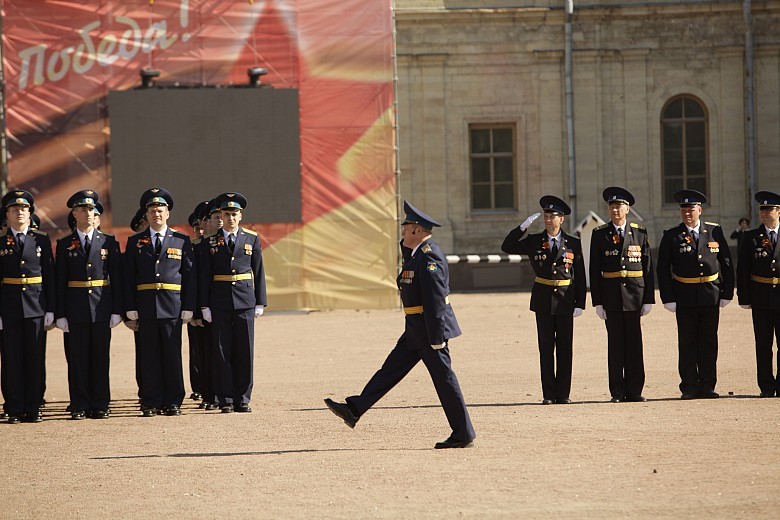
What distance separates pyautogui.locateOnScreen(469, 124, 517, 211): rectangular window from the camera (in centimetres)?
3073

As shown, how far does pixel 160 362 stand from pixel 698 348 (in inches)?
183

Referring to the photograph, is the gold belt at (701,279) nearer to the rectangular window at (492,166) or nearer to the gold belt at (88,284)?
the gold belt at (88,284)

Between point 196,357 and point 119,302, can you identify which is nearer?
point 119,302

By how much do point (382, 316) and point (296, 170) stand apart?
110 inches

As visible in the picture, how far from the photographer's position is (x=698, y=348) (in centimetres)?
1210

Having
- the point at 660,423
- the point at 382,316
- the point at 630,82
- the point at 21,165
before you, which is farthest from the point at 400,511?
the point at 630,82

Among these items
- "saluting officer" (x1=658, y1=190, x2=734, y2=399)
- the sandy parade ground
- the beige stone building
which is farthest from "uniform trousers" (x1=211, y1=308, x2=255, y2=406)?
the beige stone building

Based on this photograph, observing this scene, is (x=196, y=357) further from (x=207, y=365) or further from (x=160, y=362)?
(x=160, y=362)

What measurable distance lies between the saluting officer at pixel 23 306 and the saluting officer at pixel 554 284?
13.1 ft

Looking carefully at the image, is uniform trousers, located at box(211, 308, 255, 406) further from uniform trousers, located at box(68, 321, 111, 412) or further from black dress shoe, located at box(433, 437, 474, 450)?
black dress shoe, located at box(433, 437, 474, 450)

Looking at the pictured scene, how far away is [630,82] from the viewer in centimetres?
3016

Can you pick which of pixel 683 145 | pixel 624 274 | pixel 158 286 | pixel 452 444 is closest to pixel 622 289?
pixel 624 274

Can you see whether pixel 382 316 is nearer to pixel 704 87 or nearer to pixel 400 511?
Result: pixel 704 87

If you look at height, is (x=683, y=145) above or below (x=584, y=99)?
below
